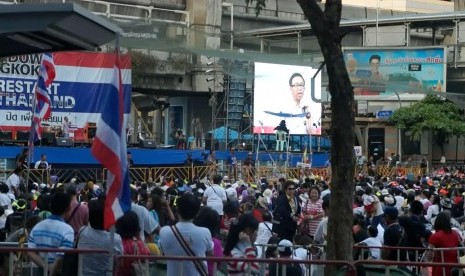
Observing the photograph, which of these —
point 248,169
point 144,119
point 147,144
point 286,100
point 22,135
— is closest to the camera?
point 22,135

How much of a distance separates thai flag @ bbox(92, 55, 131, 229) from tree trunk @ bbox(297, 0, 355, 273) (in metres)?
2.51

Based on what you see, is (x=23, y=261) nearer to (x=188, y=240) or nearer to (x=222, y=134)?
(x=188, y=240)

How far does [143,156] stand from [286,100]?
7.25m

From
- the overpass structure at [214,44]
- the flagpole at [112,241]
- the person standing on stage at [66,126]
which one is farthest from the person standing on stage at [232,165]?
the flagpole at [112,241]

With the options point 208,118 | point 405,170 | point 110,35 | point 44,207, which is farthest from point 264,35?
point 110,35

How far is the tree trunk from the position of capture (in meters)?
9.87

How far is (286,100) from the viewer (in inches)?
1665

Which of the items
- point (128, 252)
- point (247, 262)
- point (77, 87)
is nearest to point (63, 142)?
point (77, 87)

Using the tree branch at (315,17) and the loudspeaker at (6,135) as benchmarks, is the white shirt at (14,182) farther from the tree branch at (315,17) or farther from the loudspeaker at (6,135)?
the loudspeaker at (6,135)

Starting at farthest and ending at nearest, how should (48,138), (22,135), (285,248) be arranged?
(22,135), (48,138), (285,248)

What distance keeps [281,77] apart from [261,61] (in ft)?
17.1

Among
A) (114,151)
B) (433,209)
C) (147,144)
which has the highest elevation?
(114,151)

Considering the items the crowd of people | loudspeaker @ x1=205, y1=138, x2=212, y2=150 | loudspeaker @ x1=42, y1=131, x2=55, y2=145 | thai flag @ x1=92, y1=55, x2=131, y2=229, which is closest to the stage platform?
loudspeaker @ x1=42, y1=131, x2=55, y2=145

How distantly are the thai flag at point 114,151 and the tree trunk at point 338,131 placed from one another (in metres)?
2.51
